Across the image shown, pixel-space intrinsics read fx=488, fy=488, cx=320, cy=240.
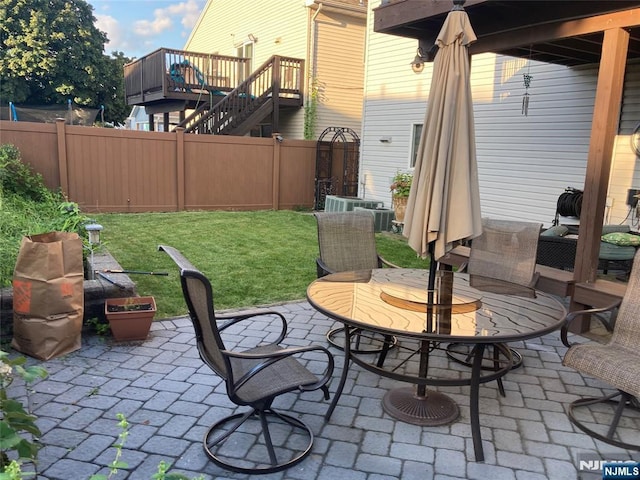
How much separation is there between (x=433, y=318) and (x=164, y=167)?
30.0 feet

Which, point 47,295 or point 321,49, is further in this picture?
point 321,49

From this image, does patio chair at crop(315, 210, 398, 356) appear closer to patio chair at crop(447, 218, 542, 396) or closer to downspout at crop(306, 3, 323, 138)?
patio chair at crop(447, 218, 542, 396)

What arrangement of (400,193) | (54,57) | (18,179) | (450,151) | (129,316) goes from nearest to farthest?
(450,151) < (129,316) < (18,179) < (400,193) < (54,57)

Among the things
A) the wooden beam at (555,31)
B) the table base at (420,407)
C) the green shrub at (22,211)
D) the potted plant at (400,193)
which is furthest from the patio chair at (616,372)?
the potted plant at (400,193)

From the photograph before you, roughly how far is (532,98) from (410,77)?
9.38ft

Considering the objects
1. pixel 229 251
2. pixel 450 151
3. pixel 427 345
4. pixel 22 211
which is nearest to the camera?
pixel 450 151

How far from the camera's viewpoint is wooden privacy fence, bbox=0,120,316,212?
9523 mm

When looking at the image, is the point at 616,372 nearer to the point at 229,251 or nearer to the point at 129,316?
the point at 129,316

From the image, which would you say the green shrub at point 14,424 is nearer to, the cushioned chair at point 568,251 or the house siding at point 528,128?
the cushioned chair at point 568,251

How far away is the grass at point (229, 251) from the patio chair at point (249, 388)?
210cm

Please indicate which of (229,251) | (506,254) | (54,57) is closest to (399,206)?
(229,251)

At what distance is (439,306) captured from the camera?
2961 mm

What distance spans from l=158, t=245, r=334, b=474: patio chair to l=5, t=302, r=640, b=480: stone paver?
64 mm

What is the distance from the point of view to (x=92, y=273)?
14.9ft
